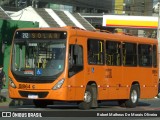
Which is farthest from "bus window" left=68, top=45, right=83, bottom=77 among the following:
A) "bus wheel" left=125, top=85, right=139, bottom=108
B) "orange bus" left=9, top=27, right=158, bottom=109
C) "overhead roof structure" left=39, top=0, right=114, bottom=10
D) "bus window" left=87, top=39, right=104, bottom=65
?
"overhead roof structure" left=39, top=0, right=114, bottom=10

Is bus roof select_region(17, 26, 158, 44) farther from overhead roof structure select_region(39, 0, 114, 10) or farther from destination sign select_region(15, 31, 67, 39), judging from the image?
overhead roof structure select_region(39, 0, 114, 10)

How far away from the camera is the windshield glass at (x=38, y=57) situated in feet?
69.3

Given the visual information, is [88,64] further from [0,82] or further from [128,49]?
[0,82]

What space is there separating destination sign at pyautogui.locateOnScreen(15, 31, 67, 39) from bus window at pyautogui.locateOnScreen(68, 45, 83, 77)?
61cm

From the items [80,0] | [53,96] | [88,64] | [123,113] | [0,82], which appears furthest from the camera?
[80,0]

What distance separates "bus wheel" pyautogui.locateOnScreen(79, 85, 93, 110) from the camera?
72.5 ft

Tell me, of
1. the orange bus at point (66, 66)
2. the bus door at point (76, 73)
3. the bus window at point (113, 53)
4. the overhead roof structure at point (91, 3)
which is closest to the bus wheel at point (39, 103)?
the orange bus at point (66, 66)

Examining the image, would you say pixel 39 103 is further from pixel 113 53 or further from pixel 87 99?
pixel 113 53

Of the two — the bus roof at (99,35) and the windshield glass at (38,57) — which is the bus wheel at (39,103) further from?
the bus roof at (99,35)

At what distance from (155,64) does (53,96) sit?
8.28 m

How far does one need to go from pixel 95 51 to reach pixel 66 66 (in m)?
2.26

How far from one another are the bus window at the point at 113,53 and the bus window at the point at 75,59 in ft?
7.31

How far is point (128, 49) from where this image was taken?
25438 mm

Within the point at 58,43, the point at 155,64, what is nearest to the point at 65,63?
the point at 58,43
